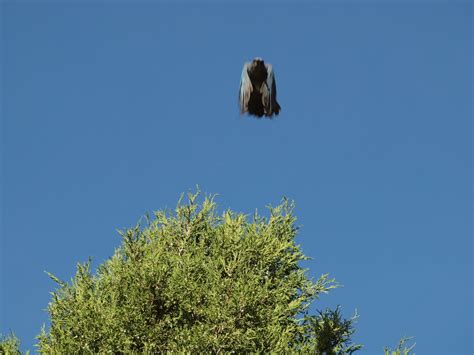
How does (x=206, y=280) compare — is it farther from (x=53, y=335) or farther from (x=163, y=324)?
(x=53, y=335)

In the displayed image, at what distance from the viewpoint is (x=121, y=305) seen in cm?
2227

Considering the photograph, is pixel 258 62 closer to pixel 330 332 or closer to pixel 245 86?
pixel 245 86

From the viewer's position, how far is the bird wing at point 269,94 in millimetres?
11930

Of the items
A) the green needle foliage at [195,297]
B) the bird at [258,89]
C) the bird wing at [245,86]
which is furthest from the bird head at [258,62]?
the green needle foliage at [195,297]

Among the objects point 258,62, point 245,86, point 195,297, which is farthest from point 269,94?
point 195,297

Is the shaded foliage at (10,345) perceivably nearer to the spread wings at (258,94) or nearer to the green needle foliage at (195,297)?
the green needle foliage at (195,297)

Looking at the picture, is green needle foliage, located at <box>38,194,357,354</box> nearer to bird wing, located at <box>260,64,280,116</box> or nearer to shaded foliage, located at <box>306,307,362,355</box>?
shaded foliage, located at <box>306,307,362,355</box>

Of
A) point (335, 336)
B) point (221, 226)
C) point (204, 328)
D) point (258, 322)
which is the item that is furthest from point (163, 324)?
point (335, 336)

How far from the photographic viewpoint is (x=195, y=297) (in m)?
21.9

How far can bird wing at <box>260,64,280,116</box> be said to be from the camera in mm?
11930

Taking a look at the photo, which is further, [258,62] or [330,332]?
[330,332]

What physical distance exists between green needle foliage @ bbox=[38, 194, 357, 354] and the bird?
1036cm

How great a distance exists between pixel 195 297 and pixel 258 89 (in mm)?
11363

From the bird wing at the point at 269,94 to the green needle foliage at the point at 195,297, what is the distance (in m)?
10.4
